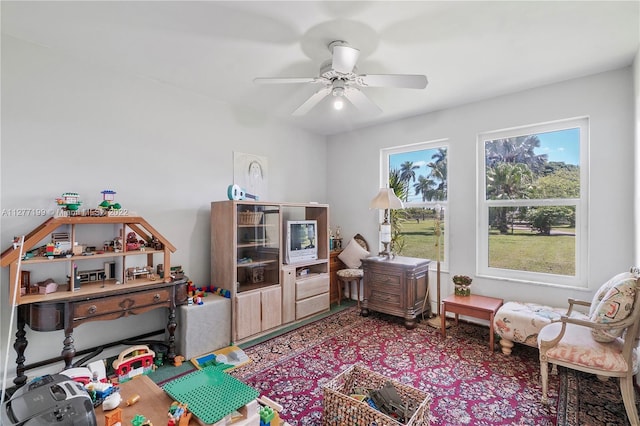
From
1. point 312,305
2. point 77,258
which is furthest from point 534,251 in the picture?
point 77,258

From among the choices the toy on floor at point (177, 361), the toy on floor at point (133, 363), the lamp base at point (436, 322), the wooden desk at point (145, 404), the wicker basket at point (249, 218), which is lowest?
the lamp base at point (436, 322)

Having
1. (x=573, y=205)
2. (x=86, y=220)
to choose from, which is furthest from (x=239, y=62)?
(x=573, y=205)

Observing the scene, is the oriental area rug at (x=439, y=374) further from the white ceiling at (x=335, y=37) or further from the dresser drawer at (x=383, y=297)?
the white ceiling at (x=335, y=37)

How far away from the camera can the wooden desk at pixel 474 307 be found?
9.70 ft

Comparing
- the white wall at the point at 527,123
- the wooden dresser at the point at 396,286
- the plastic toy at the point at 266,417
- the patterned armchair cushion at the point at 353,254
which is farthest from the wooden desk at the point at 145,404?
the white wall at the point at 527,123

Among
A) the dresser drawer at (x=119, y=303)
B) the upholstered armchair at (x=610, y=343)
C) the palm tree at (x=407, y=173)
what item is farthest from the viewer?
the palm tree at (x=407, y=173)

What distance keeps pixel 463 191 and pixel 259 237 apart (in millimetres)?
2550

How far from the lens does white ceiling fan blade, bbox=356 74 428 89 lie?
2.16 meters

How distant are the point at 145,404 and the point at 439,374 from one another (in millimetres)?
2192

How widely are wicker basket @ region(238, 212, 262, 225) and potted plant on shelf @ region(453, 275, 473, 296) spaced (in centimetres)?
238

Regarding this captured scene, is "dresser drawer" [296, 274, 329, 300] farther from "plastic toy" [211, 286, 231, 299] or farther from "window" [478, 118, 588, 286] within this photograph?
"window" [478, 118, 588, 286]

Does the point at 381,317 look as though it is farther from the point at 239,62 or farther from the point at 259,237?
the point at 239,62

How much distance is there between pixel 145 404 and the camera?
1.48m

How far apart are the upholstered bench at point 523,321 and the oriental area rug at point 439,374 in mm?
184
